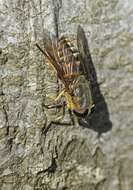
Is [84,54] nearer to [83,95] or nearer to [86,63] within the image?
[86,63]

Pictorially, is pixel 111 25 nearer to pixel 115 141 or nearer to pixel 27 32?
pixel 27 32

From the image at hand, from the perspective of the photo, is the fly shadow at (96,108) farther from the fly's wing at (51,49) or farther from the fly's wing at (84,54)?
the fly's wing at (51,49)

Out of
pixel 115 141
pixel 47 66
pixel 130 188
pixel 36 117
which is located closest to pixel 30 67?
pixel 47 66

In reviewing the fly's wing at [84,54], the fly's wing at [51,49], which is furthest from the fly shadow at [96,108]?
the fly's wing at [51,49]

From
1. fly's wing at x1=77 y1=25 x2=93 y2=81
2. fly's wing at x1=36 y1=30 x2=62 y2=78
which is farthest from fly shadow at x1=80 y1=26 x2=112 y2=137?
fly's wing at x1=36 y1=30 x2=62 y2=78

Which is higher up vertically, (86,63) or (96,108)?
(86,63)

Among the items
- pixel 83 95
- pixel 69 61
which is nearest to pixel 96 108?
pixel 83 95
